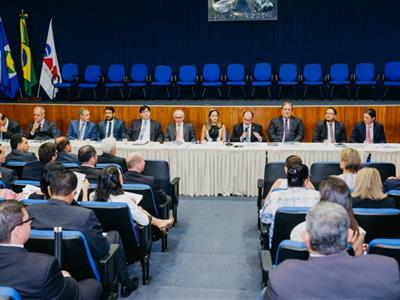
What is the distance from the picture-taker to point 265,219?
383cm

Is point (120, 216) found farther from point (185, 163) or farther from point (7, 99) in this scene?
point (7, 99)

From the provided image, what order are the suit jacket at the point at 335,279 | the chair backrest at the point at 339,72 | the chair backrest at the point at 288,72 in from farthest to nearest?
the chair backrest at the point at 288,72
the chair backrest at the point at 339,72
the suit jacket at the point at 335,279

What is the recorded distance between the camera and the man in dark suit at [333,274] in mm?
1885

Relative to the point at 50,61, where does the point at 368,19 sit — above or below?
above

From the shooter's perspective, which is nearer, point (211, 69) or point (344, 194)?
point (344, 194)

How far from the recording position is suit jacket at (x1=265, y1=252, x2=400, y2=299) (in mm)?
1883

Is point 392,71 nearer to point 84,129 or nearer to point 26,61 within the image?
point 84,129

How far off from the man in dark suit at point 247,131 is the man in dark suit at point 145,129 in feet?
4.06

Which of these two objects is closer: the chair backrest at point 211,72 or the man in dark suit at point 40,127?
the man in dark suit at point 40,127

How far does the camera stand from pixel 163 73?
11.7 metres

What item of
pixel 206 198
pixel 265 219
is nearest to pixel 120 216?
pixel 265 219

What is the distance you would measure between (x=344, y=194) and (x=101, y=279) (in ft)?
5.39

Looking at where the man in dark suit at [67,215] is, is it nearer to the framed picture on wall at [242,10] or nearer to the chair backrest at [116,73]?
the chair backrest at [116,73]

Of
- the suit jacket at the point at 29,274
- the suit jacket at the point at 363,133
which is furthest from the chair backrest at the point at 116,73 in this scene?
the suit jacket at the point at 29,274
